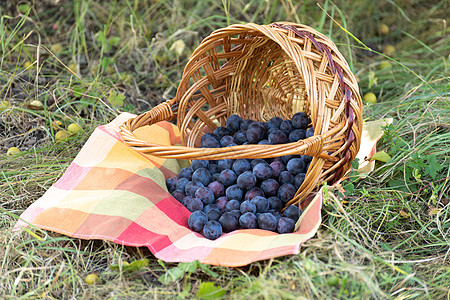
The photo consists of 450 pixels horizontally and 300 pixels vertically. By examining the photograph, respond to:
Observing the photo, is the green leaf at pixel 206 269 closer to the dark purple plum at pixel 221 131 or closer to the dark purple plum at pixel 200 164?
the dark purple plum at pixel 200 164

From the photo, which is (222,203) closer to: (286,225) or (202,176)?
(202,176)

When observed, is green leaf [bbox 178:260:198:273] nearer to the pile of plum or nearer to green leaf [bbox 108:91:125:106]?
the pile of plum

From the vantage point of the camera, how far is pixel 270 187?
1.56m

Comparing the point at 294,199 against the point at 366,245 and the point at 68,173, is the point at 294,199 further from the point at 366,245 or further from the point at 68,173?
the point at 68,173

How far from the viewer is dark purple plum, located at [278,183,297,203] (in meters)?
1.54

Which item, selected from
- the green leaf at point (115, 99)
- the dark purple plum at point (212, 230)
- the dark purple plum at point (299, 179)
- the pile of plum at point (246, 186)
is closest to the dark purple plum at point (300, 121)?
the pile of plum at point (246, 186)

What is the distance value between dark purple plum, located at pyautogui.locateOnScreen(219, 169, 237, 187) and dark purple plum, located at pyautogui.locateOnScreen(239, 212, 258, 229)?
20 cm

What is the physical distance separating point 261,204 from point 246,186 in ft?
0.33

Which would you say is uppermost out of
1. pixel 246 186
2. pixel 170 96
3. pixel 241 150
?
pixel 241 150

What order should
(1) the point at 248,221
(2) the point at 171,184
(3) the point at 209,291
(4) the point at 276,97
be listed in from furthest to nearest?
(4) the point at 276,97 < (2) the point at 171,184 < (1) the point at 248,221 < (3) the point at 209,291

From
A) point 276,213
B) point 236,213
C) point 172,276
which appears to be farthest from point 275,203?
point 172,276

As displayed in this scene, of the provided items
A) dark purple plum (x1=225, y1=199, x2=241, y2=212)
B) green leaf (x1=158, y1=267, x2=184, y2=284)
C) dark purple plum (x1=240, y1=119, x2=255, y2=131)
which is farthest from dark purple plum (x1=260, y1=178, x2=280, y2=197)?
green leaf (x1=158, y1=267, x2=184, y2=284)

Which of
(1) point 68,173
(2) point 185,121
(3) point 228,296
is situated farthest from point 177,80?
(3) point 228,296

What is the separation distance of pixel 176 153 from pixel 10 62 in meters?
1.71
